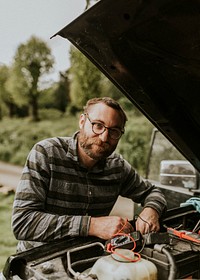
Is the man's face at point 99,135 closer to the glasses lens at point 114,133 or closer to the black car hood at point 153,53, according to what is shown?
the glasses lens at point 114,133

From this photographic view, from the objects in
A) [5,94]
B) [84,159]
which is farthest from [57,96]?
[84,159]

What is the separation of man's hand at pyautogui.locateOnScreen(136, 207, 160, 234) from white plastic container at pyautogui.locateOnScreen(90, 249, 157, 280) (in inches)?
21.0

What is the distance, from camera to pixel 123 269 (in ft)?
4.23

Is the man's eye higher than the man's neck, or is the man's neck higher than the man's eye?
the man's eye

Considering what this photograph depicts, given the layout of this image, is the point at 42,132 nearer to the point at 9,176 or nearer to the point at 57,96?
the point at 57,96

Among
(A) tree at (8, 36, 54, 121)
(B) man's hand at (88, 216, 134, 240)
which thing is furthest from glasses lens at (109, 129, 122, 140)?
(A) tree at (8, 36, 54, 121)

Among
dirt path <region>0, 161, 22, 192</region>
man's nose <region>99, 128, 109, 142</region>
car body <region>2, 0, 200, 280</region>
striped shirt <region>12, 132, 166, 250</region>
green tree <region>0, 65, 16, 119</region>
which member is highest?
green tree <region>0, 65, 16, 119</region>

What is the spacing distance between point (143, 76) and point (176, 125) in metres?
0.41

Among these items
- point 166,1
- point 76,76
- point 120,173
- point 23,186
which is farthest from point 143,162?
point 166,1

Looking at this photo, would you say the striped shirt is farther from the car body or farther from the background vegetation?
the background vegetation

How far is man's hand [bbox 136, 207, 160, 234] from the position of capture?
1.94 metres

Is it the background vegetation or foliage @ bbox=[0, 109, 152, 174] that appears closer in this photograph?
foliage @ bbox=[0, 109, 152, 174]

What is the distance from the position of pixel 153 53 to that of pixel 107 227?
97cm

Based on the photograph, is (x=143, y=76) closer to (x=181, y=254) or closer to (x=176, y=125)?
(x=176, y=125)
